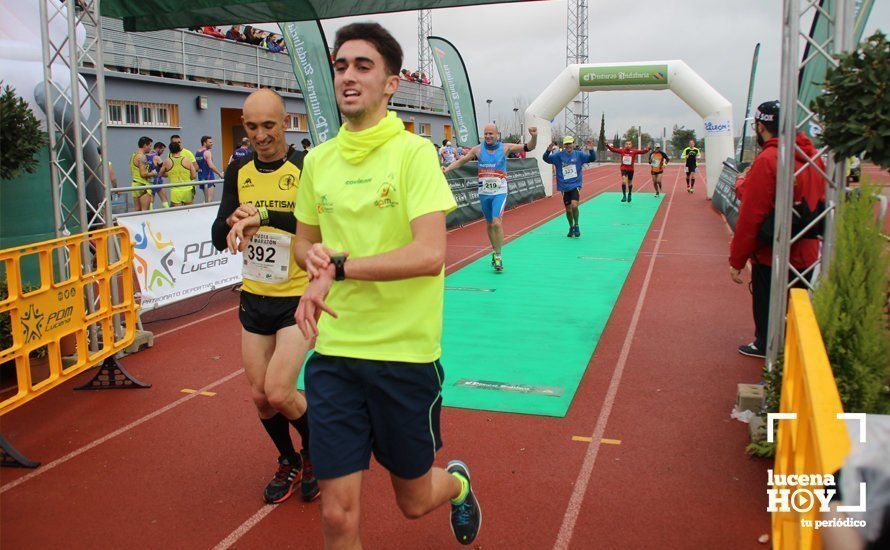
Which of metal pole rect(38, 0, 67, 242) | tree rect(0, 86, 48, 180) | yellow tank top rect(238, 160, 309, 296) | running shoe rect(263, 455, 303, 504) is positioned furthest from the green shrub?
metal pole rect(38, 0, 67, 242)

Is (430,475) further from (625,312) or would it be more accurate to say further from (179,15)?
(179,15)

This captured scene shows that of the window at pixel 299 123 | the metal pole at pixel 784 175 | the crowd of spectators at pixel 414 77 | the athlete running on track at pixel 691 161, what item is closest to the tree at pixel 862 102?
the metal pole at pixel 784 175

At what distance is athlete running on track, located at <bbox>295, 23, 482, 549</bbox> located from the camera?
104 inches

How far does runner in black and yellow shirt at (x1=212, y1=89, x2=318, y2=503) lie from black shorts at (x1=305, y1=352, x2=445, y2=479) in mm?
1096

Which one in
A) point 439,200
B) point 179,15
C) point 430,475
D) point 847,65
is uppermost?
point 179,15

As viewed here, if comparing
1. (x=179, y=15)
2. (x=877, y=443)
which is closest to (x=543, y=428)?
(x=877, y=443)

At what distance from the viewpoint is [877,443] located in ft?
4.87

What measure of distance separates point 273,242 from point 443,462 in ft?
5.78

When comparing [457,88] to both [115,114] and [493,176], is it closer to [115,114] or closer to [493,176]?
[115,114]

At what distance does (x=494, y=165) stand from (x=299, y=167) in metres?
7.19

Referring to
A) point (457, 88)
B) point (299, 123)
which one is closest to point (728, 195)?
point (457, 88)

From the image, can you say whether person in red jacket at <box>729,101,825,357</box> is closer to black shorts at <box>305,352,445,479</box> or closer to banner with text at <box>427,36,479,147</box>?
black shorts at <box>305,352,445,479</box>

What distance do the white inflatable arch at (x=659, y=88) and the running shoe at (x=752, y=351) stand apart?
60.7 feet

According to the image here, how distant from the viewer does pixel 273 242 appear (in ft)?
12.9
